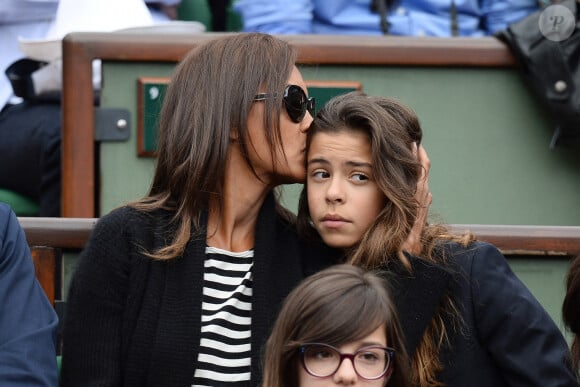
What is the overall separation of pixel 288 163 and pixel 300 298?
569 mm

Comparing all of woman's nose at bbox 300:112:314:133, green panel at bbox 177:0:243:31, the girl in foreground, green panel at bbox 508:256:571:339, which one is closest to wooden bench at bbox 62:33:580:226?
green panel at bbox 508:256:571:339

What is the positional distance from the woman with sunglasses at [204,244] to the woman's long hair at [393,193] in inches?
5.6

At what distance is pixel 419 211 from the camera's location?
3.09 m

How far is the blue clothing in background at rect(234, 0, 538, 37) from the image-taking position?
4.80m

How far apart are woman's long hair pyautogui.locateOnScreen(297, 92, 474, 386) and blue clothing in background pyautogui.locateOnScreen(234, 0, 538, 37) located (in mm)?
1729

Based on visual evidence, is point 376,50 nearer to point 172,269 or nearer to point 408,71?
point 408,71

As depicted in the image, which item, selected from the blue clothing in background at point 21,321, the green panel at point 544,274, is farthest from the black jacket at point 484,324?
the blue clothing in background at point 21,321

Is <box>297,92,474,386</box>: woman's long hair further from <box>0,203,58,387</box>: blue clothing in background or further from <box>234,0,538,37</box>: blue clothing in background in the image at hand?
<box>234,0,538,37</box>: blue clothing in background

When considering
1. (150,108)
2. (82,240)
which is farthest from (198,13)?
(82,240)

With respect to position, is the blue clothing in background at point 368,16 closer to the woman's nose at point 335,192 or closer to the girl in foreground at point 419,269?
the girl in foreground at point 419,269

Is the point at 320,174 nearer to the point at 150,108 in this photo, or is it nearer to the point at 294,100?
the point at 294,100

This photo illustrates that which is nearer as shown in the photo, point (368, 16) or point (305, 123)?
point (305, 123)

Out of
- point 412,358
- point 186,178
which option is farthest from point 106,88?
point 412,358

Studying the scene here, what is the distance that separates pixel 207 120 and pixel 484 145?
1665 millimetres
